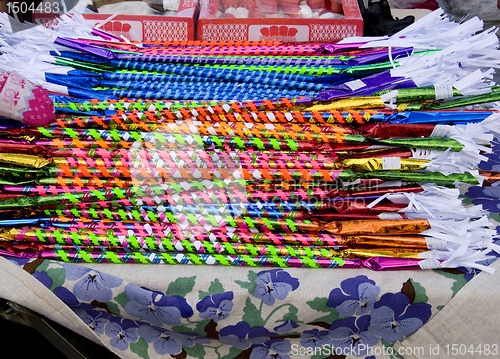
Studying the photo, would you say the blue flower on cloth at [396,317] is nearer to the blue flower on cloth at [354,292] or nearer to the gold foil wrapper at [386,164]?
the blue flower on cloth at [354,292]

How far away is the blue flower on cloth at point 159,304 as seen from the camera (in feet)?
2.69

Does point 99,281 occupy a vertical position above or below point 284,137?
below

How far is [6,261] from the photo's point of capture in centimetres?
83

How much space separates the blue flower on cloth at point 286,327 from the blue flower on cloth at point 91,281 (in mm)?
411

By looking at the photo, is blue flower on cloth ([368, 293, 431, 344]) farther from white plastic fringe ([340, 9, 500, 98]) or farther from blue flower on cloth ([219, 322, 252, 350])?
white plastic fringe ([340, 9, 500, 98])

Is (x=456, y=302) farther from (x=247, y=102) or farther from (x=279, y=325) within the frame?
(x=247, y=102)

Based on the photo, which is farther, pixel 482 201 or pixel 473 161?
pixel 482 201

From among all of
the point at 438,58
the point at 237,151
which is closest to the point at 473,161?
the point at 438,58

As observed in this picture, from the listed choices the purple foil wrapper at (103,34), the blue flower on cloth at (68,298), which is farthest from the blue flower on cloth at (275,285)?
the purple foil wrapper at (103,34)

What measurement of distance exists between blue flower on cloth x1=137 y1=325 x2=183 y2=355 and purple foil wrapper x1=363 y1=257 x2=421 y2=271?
1.81ft

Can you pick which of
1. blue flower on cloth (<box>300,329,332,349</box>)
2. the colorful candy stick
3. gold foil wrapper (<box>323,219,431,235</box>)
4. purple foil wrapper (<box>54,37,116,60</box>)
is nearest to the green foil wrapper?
gold foil wrapper (<box>323,219,431,235</box>)

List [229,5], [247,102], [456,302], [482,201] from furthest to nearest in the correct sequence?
[229,5] → [482,201] → [247,102] → [456,302]

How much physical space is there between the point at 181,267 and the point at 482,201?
36.6 inches

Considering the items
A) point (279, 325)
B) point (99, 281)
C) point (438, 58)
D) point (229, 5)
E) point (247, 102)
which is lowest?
point (279, 325)
